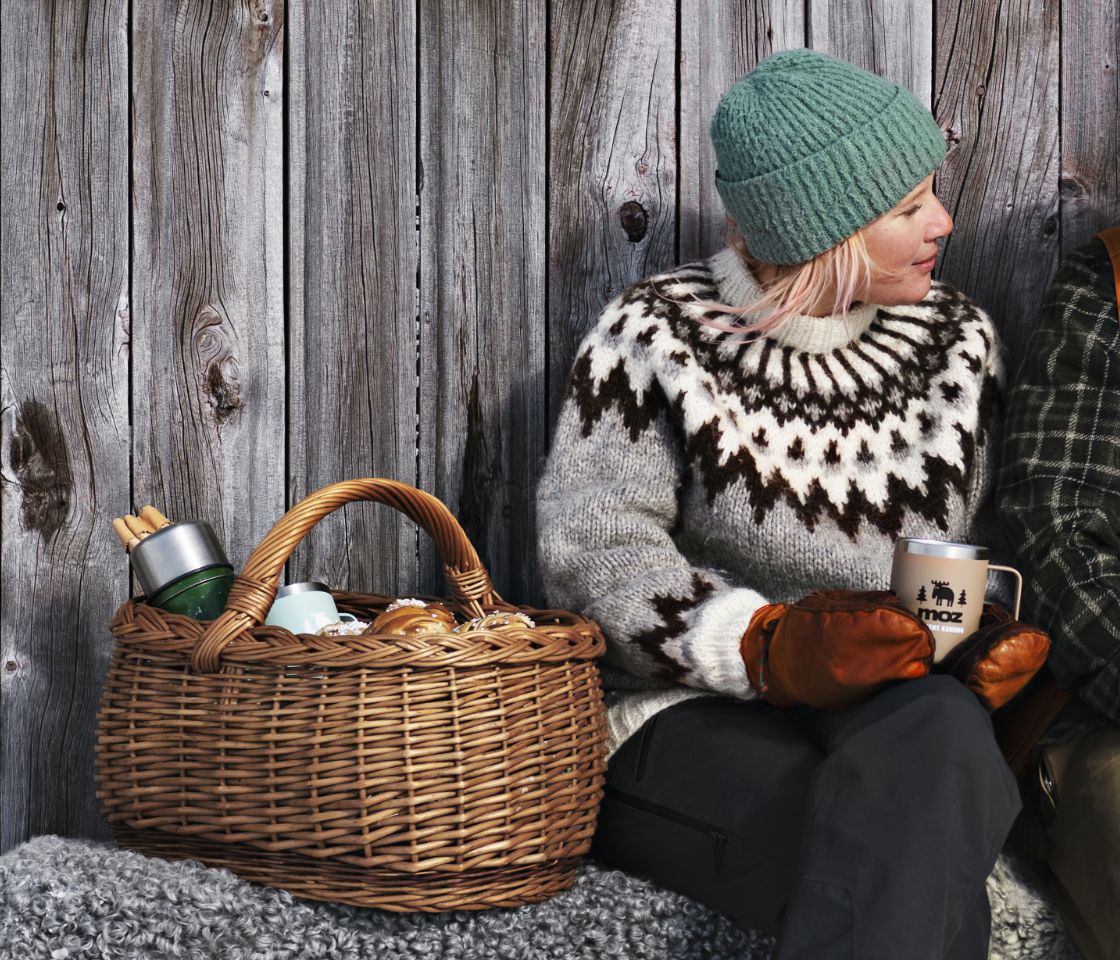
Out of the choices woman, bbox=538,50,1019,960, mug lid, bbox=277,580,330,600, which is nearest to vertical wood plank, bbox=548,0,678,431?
woman, bbox=538,50,1019,960

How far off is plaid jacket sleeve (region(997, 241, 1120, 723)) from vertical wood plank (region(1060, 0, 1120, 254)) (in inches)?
11.5

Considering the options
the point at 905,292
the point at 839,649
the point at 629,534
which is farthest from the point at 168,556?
the point at 905,292

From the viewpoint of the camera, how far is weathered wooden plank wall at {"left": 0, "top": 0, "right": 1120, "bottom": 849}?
1.84 m

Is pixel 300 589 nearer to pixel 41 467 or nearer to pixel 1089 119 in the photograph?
pixel 41 467

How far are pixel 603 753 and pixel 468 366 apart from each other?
0.70 m

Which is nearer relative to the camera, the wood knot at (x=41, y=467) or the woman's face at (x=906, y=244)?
the woman's face at (x=906, y=244)

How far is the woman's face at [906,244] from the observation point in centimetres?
158

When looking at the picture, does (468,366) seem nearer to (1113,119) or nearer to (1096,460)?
(1096,460)

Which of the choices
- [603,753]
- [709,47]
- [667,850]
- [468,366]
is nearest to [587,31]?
[709,47]

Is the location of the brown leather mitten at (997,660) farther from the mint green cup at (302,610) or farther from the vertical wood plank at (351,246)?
the vertical wood plank at (351,246)

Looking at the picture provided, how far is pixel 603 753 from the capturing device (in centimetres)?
146

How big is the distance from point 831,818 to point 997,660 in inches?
10.8

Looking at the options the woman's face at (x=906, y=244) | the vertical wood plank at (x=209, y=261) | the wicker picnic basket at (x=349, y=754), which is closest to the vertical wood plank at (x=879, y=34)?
the woman's face at (x=906, y=244)

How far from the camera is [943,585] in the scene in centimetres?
129
